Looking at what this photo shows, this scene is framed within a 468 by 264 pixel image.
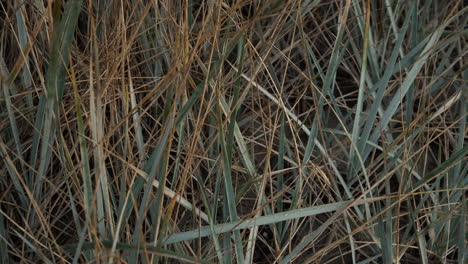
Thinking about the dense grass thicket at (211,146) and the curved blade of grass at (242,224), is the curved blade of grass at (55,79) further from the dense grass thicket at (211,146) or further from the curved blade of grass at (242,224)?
the curved blade of grass at (242,224)

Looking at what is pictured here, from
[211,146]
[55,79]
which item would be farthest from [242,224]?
[55,79]

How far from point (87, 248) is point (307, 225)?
1.35ft

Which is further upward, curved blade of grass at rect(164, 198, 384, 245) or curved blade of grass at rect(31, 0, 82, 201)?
curved blade of grass at rect(31, 0, 82, 201)

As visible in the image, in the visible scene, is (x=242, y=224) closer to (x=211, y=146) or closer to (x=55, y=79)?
(x=211, y=146)

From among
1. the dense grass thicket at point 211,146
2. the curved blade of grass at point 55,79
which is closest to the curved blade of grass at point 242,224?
the dense grass thicket at point 211,146

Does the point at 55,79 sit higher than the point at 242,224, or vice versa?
the point at 55,79

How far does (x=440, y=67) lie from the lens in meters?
1.21

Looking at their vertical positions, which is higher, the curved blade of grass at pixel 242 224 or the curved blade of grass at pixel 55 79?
the curved blade of grass at pixel 55 79

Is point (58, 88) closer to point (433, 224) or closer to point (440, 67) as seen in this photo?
point (433, 224)

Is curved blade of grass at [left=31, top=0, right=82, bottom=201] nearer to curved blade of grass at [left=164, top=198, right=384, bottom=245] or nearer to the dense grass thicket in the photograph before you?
the dense grass thicket

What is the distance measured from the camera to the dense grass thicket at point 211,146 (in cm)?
88

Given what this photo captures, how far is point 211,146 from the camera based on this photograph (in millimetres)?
1054

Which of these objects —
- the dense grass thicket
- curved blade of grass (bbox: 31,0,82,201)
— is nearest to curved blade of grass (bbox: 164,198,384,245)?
the dense grass thicket

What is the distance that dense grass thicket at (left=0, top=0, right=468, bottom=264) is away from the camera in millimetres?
882
